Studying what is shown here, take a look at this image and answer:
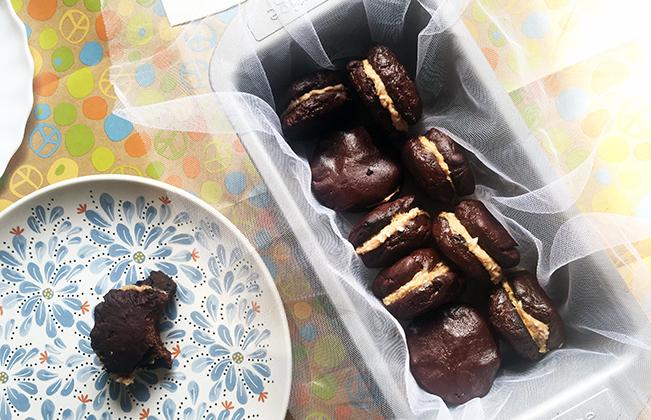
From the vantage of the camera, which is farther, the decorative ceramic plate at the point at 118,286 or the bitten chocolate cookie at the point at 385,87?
the decorative ceramic plate at the point at 118,286

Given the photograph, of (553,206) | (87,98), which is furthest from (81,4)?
(553,206)

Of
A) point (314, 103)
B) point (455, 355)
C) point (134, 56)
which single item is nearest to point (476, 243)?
point (455, 355)

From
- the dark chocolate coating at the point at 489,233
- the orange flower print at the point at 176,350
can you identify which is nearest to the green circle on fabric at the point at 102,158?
the orange flower print at the point at 176,350

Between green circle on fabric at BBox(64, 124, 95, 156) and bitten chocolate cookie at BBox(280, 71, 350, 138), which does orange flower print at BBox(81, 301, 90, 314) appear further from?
bitten chocolate cookie at BBox(280, 71, 350, 138)

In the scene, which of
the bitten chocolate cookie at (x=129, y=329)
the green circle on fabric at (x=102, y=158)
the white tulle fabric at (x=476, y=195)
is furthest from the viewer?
the green circle on fabric at (x=102, y=158)

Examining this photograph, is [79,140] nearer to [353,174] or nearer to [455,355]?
[353,174]

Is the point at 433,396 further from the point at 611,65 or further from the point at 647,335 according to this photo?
the point at 611,65

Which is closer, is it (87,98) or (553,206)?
(553,206)

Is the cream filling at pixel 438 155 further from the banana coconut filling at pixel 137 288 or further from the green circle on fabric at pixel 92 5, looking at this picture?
the green circle on fabric at pixel 92 5
